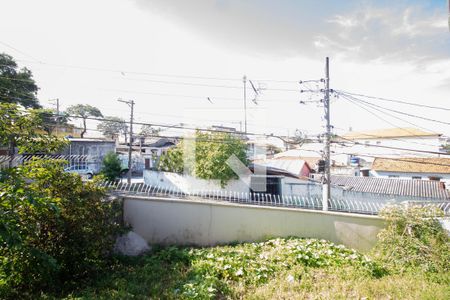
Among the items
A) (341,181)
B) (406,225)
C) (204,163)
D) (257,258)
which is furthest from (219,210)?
(341,181)

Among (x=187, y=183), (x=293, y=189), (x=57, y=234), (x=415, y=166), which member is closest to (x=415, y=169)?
(x=415, y=166)

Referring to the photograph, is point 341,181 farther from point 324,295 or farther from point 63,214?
point 63,214

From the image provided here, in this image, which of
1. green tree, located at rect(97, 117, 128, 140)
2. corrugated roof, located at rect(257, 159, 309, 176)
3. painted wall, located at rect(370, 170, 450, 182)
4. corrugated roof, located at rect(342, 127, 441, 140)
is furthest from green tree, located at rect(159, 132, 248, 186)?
corrugated roof, located at rect(342, 127, 441, 140)

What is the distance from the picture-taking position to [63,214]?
3777 mm

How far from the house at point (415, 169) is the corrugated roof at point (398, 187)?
14.7 feet

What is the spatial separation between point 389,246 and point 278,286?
2.72 m

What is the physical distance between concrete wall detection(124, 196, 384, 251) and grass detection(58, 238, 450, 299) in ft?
2.52

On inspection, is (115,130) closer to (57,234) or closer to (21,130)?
(57,234)

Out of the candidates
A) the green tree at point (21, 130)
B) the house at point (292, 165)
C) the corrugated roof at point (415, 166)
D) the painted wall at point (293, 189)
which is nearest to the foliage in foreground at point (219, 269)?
the green tree at point (21, 130)

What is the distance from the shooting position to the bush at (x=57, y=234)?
329cm

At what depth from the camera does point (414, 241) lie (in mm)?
4484

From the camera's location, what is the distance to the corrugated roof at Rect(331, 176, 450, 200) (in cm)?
1467

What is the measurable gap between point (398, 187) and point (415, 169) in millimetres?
7899

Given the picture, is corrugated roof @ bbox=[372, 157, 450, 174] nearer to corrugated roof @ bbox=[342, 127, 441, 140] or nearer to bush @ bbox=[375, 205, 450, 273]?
corrugated roof @ bbox=[342, 127, 441, 140]
